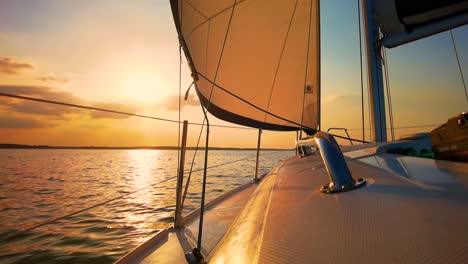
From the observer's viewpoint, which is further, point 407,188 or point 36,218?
point 36,218

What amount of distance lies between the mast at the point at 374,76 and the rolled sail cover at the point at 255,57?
0.82m

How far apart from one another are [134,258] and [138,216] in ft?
15.6

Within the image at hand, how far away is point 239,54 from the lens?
11.9ft

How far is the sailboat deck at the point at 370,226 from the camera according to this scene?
1.56 ft

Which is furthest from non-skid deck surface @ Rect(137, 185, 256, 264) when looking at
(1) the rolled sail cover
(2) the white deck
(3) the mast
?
(3) the mast

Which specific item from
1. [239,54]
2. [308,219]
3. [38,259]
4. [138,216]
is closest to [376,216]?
[308,219]

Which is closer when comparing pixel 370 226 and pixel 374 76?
pixel 370 226

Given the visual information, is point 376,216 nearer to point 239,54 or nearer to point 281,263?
point 281,263

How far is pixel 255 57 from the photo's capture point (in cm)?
376

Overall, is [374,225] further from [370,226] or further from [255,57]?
[255,57]

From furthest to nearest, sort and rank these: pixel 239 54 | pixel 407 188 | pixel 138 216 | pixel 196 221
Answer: pixel 138 216 < pixel 239 54 < pixel 196 221 < pixel 407 188

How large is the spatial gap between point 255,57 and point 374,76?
184 cm

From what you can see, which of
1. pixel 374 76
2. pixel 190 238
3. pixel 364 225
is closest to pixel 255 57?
pixel 374 76

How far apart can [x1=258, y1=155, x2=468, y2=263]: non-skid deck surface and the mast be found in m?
3.34
